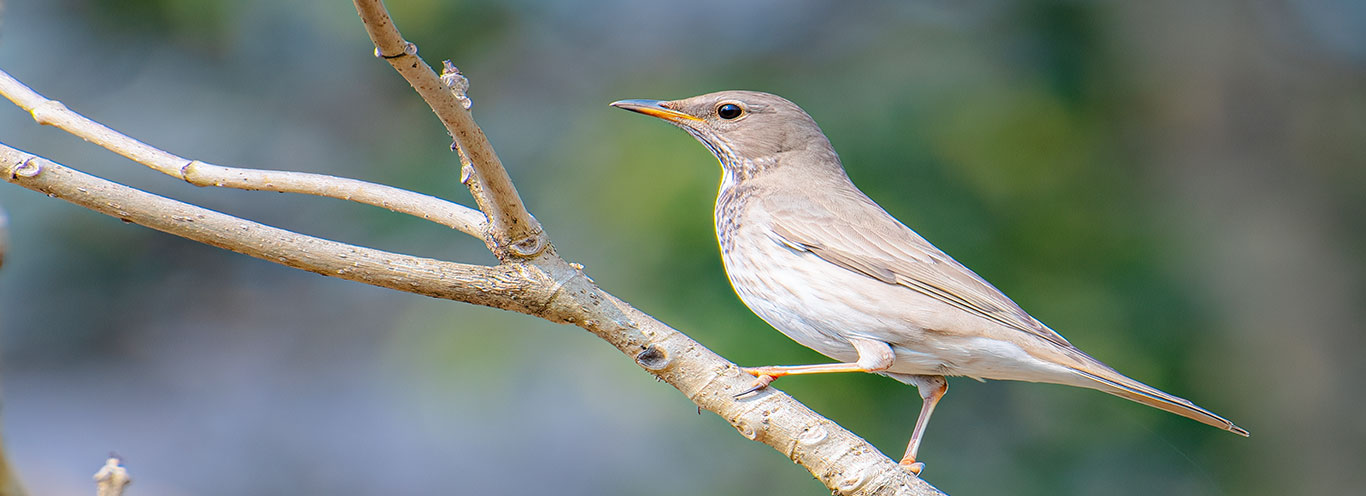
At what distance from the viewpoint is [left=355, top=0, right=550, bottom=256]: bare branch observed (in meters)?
2.15

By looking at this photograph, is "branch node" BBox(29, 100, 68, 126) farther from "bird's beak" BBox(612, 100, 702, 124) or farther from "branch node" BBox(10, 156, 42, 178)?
"bird's beak" BBox(612, 100, 702, 124)

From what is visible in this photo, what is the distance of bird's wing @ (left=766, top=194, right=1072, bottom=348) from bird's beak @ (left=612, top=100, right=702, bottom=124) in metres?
0.57

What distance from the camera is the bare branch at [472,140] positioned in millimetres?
2150

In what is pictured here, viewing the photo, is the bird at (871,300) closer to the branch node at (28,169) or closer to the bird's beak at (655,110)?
the bird's beak at (655,110)

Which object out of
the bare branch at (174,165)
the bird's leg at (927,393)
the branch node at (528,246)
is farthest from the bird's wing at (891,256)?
the bare branch at (174,165)

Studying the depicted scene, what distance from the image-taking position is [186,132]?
8.28 metres

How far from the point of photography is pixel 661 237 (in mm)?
5645

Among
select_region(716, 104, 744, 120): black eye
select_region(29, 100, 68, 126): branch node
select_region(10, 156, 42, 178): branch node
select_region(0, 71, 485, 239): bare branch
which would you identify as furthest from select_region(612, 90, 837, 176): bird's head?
select_region(10, 156, 42, 178): branch node

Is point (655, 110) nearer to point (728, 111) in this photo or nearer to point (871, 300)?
point (728, 111)

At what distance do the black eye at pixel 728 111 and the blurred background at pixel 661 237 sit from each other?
3.76 ft

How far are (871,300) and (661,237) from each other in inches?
86.4

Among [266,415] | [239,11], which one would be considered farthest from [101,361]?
[239,11]

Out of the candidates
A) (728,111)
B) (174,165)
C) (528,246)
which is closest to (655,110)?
(728,111)

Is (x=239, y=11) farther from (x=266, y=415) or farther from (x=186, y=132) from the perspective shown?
(x=266, y=415)
